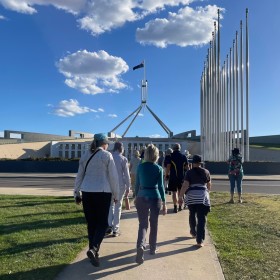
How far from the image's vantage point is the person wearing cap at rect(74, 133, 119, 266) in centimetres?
564

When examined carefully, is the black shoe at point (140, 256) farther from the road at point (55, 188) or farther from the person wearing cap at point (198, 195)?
the road at point (55, 188)

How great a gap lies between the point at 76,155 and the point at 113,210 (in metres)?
47.7

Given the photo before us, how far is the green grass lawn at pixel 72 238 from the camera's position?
5.41m

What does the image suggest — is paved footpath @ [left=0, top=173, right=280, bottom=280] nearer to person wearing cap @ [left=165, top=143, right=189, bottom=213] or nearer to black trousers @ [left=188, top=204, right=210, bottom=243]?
black trousers @ [left=188, top=204, right=210, bottom=243]

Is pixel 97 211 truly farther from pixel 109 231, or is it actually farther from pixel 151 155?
pixel 109 231

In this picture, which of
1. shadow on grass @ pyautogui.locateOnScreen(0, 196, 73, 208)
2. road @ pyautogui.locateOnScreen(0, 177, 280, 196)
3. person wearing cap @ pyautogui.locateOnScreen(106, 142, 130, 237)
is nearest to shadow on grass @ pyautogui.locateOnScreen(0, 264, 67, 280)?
person wearing cap @ pyautogui.locateOnScreen(106, 142, 130, 237)

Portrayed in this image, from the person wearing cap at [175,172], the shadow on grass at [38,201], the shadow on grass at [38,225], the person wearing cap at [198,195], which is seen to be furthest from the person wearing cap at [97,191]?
the shadow on grass at [38,201]

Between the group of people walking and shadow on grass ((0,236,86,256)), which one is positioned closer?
the group of people walking

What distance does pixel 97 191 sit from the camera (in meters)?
5.62

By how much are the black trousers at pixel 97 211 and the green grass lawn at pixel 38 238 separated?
0.55 m

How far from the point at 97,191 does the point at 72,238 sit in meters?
1.96

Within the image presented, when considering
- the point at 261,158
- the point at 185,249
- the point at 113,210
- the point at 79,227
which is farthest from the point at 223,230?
the point at 261,158

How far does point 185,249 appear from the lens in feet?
21.5

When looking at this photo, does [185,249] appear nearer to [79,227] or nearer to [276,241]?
[276,241]
